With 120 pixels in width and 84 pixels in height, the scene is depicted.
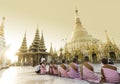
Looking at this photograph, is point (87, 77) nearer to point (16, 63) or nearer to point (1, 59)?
point (1, 59)

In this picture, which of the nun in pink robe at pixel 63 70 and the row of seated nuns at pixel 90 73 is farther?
the nun in pink robe at pixel 63 70

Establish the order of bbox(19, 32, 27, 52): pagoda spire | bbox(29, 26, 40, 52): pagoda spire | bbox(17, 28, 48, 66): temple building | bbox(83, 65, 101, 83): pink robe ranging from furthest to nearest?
bbox(19, 32, 27, 52): pagoda spire, bbox(29, 26, 40, 52): pagoda spire, bbox(17, 28, 48, 66): temple building, bbox(83, 65, 101, 83): pink robe

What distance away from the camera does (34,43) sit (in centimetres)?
2959

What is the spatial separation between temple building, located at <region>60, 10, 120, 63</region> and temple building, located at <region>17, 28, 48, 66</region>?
5.45 meters

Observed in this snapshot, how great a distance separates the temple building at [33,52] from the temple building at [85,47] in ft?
17.9

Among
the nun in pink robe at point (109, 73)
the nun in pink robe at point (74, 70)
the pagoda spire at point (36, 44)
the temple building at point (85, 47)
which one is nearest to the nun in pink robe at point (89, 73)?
the nun in pink robe at point (109, 73)

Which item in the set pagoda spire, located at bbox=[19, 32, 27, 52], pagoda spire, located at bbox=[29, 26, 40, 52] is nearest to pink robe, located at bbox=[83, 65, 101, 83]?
pagoda spire, located at bbox=[29, 26, 40, 52]

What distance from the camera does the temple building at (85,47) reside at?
72.7 ft

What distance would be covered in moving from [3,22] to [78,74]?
466 inches

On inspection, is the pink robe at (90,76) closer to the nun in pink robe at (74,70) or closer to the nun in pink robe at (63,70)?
the nun in pink robe at (74,70)

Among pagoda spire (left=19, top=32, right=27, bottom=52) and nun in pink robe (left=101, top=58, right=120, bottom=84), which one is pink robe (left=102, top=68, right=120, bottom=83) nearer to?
nun in pink robe (left=101, top=58, right=120, bottom=84)

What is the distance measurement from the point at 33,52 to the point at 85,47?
12.4 m

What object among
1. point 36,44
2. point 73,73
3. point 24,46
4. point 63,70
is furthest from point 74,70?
point 24,46

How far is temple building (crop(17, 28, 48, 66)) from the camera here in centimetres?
2722
